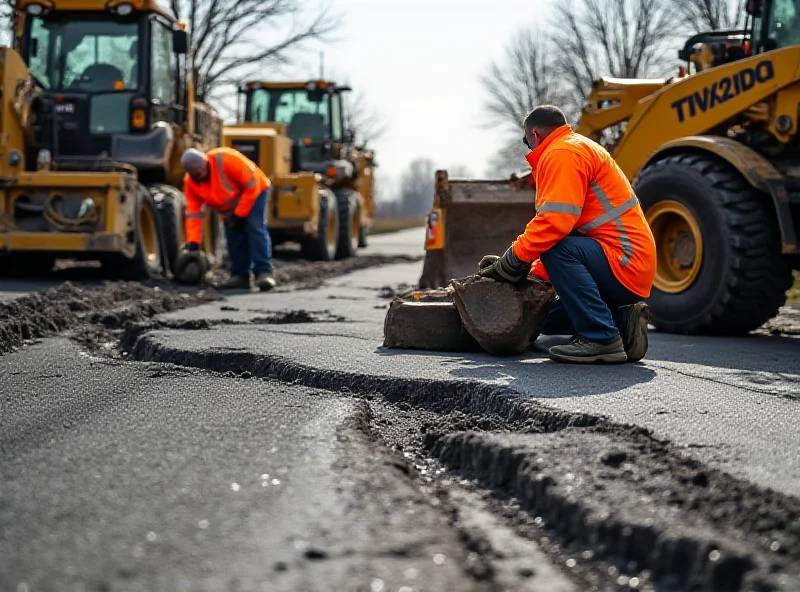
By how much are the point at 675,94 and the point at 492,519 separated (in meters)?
5.44

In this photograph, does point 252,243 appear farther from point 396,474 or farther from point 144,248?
point 396,474

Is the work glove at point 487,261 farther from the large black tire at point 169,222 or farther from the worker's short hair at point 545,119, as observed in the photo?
the large black tire at point 169,222

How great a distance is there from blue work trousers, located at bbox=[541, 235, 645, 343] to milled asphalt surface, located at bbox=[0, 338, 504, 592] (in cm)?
152

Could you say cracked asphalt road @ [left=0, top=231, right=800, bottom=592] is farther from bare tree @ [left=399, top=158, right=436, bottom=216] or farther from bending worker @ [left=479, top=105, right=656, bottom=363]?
bare tree @ [left=399, top=158, right=436, bottom=216]

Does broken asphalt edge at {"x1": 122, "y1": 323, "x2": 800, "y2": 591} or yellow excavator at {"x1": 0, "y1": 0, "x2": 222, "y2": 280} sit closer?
broken asphalt edge at {"x1": 122, "y1": 323, "x2": 800, "y2": 591}

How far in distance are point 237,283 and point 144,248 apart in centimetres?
107

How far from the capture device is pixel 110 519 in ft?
9.17

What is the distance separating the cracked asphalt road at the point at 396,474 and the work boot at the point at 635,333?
0.13 meters

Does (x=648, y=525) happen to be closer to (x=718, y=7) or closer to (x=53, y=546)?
(x=53, y=546)

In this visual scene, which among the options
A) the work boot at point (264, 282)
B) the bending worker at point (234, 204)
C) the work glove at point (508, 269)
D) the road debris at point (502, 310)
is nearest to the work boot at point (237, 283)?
the bending worker at point (234, 204)

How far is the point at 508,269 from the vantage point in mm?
5664

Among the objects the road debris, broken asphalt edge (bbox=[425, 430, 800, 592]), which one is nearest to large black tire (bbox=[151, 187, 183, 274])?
the road debris

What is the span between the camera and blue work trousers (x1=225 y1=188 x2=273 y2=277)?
35.4ft

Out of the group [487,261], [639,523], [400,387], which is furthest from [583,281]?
[639,523]
